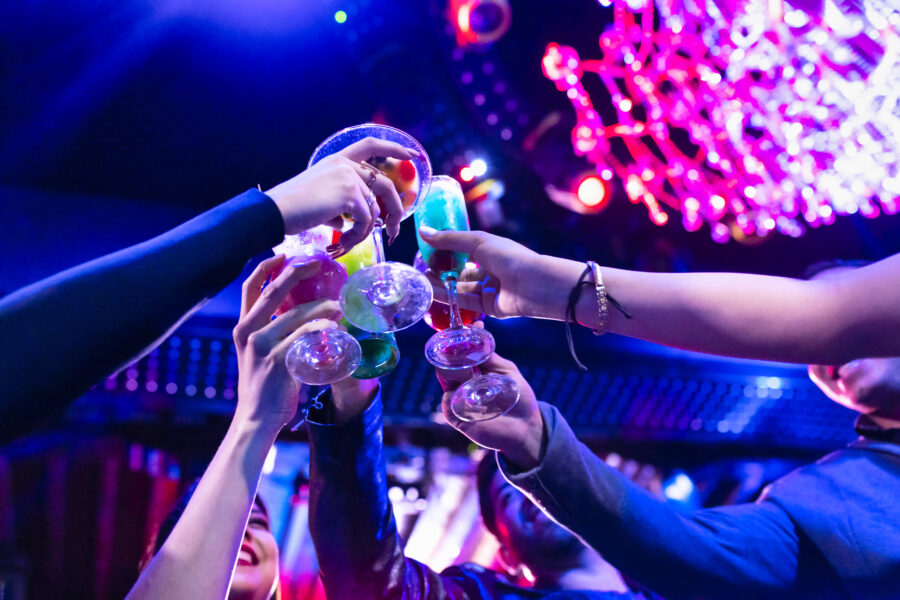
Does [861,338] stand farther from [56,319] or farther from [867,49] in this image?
[867,49]

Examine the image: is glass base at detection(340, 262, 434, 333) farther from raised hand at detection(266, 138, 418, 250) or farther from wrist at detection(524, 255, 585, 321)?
wrist at detection(524, 255, 585, 321)

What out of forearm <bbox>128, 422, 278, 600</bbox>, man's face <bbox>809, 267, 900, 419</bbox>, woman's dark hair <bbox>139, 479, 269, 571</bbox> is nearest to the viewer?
forearm <bbox>128, 422, 278, 600</bbox>

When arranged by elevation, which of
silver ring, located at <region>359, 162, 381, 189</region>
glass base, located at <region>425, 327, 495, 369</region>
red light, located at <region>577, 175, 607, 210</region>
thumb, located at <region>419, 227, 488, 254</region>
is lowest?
glass base, located at <region>425, 327, 495, 369</region>

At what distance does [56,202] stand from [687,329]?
1.71 meters

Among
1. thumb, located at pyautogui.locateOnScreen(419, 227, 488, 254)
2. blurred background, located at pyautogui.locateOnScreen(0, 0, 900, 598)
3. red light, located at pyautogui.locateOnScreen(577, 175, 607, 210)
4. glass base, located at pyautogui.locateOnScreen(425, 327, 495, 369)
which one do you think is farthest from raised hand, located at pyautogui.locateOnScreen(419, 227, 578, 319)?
red light, located at pyautogui.locateOnScreen(577, 175, 607, 210)

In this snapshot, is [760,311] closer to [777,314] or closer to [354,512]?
[777,314]

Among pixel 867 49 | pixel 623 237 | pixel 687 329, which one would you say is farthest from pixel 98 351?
pixel 867 49

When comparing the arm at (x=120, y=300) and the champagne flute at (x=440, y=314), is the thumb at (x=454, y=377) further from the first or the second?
the arm at (x=120, y=300)

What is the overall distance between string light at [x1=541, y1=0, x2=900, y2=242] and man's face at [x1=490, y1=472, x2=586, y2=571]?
3.66ft

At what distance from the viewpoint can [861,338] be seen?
977 millimetres

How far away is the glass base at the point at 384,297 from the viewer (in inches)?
40.1

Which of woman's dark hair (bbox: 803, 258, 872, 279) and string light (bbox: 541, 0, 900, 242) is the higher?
string light (bbox: 541, 0, 900, 242)

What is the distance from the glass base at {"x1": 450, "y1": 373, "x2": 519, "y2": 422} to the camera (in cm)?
113

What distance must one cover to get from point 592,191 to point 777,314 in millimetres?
1253
